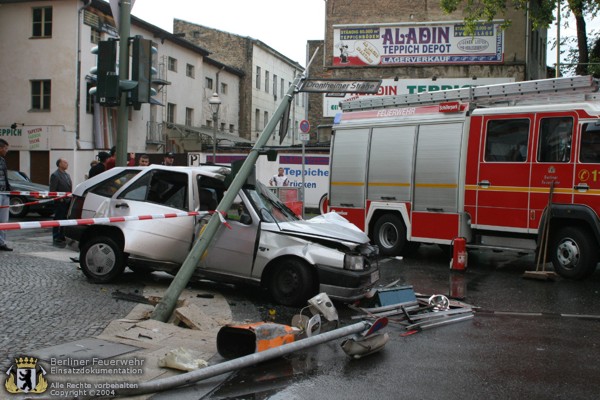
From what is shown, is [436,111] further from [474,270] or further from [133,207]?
[133,207]

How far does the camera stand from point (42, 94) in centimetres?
3116

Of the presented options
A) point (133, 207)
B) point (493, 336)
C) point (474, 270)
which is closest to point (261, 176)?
point (474, 270)

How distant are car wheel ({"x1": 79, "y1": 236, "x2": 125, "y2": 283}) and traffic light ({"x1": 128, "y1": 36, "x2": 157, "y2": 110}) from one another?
1.96m

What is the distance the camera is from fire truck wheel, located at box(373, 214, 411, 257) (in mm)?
13438

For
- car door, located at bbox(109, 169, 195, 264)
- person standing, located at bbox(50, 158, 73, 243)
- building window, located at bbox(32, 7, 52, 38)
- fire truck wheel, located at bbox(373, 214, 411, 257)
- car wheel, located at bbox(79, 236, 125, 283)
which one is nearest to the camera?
car door, located at bbox(109, 169, 195, 264)

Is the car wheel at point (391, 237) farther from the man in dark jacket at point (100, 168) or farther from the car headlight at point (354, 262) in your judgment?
the man in dark jacket at point (100, 168)

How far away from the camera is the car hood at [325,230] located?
8047 mm

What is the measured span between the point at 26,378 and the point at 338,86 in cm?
518

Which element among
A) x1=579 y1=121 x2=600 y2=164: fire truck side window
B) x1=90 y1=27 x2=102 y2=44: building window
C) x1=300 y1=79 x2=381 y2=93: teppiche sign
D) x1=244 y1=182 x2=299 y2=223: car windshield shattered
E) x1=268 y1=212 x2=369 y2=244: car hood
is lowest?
x1=268 y1=212 x2=369 y2=244: car hood

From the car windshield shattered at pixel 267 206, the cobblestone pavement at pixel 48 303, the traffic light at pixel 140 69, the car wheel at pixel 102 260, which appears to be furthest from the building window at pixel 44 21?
the car windshield shattered at pixel 267 206

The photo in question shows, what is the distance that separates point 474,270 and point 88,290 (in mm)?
7133

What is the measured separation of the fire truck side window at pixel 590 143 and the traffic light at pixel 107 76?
24.5ft

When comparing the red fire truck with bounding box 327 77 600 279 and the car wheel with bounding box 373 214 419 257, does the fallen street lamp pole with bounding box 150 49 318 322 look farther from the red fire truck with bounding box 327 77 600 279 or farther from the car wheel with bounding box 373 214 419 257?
the car wheel with bounding box 373 214 419 257

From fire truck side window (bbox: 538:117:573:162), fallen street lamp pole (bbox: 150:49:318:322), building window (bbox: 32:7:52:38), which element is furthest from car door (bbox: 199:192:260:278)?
building window (bbox: 32:7:52:38)
